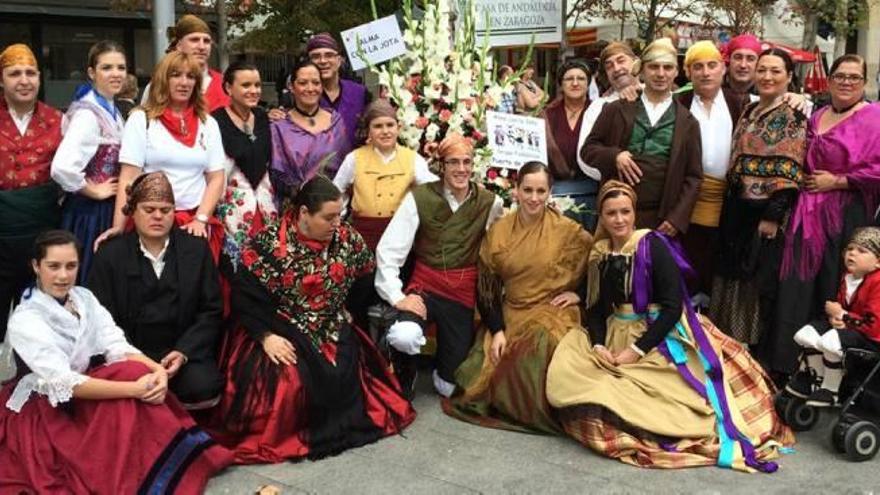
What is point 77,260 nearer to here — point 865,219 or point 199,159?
point 199,159

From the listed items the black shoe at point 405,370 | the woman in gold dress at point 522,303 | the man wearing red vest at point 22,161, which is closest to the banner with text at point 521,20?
the woman in gold dress at point 522,303

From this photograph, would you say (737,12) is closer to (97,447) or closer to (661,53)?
(661,53)

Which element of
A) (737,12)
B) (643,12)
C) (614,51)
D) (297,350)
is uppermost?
(737,12)

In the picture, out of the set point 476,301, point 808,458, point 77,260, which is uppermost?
point 77,260

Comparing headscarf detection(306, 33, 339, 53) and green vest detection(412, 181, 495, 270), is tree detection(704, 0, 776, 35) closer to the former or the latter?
headscarf detection(306, 33, 339, 53)

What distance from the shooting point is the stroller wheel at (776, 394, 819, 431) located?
4.21m

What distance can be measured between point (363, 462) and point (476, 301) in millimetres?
1135

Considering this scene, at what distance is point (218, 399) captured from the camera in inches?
159

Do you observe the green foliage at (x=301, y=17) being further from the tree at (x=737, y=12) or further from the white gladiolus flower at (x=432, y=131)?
the white gladiolus flower at (x=432, y=131)

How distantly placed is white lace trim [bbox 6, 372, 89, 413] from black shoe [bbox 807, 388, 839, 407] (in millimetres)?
3083

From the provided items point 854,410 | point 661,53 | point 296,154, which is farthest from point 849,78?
point 296,154

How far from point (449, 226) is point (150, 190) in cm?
149

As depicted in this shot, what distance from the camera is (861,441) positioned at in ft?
12.9

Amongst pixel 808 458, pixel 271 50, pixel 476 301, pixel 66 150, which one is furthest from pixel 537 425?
pixel 271 50
